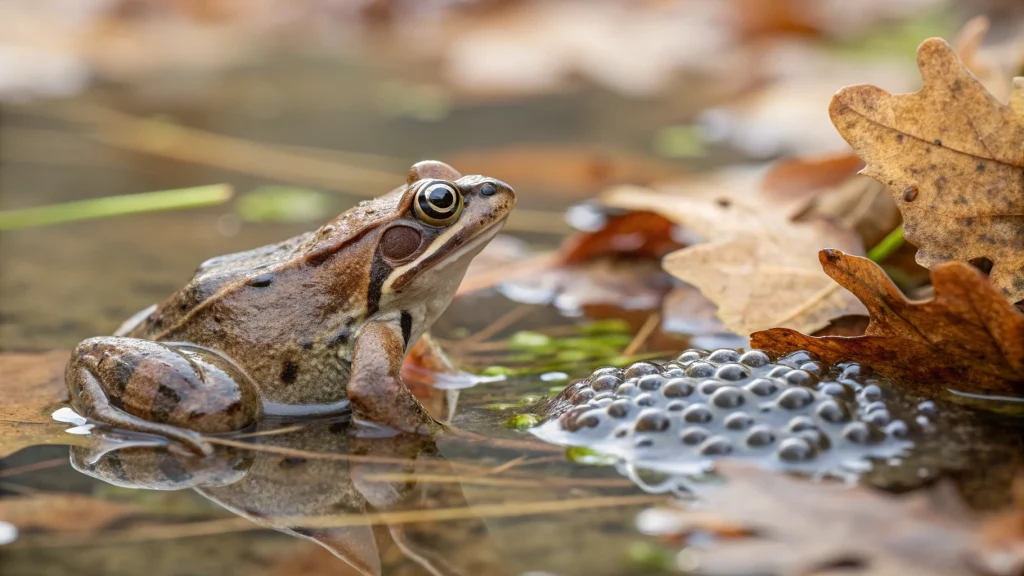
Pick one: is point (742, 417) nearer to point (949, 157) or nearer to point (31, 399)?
point (949, 157)

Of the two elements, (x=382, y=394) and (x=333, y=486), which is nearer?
(x=333, y=486)

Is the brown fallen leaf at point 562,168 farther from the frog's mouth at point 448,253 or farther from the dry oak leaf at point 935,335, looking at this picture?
the dry oak leaf at point 935,335

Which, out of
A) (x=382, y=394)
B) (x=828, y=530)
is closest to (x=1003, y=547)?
(x=828, y=530)

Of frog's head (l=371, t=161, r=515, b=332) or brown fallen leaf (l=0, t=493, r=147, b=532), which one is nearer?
brown fallen leaf (l=0, t=493, r=147, b=532)

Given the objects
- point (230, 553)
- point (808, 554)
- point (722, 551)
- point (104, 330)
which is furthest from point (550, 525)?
point (104, 330)

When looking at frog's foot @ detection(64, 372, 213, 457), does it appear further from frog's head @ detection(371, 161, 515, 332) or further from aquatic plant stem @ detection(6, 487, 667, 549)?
frog's head @ detection(371, 161, 515, 332)

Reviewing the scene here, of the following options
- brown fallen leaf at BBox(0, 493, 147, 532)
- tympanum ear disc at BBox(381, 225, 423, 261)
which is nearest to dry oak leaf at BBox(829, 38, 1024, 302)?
tympanum ear disc at BBox(381, 225, 423, 261)

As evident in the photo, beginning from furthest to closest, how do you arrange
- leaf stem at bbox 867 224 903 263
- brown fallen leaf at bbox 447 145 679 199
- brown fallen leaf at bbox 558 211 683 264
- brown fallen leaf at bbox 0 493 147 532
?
brown fallen leaf at bbox 447 145 679 199 < brown fallen leaf at bbox 558 211 683 264 < leaf stem at bbox 867 224 903 263 < brown fallen leaf at bbox 0 493 147 532

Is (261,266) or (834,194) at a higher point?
(834,194)
